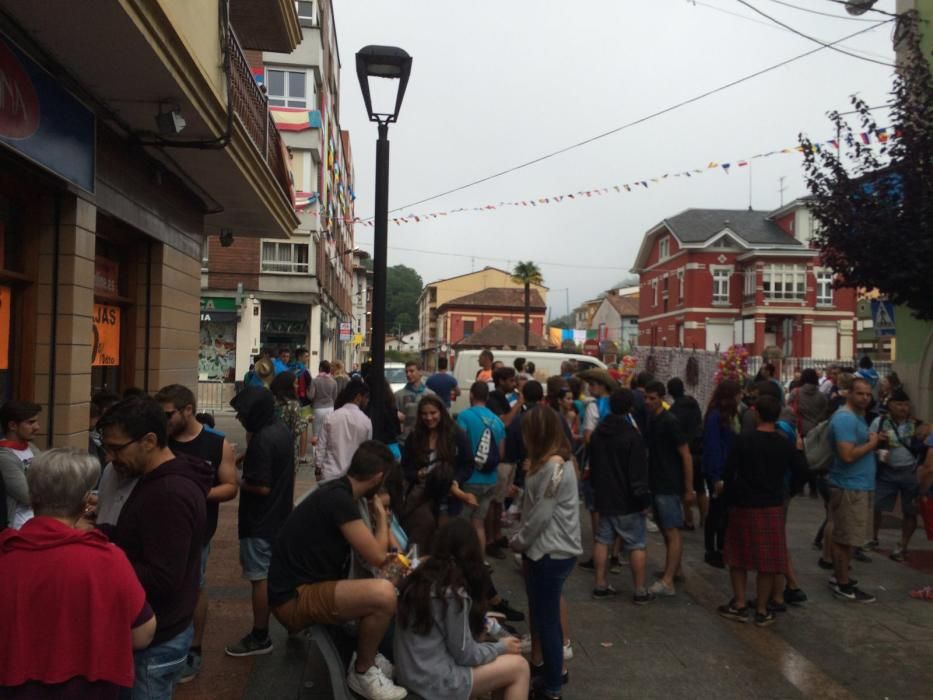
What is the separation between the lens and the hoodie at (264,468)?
16.6 feet

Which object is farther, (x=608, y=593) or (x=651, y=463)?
(x=651, y=463)

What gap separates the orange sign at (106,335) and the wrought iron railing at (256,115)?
8.01 feet

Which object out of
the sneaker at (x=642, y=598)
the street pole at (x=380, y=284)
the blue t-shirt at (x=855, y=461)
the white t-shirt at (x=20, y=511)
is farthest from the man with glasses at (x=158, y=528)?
the blue t-shirt at (x=855, y=461)

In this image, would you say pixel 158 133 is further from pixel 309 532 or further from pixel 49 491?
pixel 49 491

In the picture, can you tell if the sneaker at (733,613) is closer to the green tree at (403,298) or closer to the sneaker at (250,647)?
the sneaker at (250,647)

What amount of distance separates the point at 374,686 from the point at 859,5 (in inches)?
470

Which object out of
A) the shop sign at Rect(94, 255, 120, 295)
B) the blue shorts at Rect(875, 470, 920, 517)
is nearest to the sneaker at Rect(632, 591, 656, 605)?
the blue shorts at Rect(875, 470, 920, 517)

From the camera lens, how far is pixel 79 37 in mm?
5223

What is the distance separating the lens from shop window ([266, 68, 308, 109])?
90.0 ft

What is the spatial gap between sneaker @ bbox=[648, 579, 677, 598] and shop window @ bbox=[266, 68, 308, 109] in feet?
80.9

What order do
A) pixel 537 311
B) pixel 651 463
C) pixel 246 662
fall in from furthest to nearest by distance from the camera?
pixel 537 311, pixel 651 463, pixel 246 662

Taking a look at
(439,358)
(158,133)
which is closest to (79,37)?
(158,133)

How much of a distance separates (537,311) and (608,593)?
244ft

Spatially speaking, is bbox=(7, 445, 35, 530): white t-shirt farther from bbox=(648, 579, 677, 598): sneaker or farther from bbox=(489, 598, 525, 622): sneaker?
bbox=(648, 579, 677, 598): sneaker
